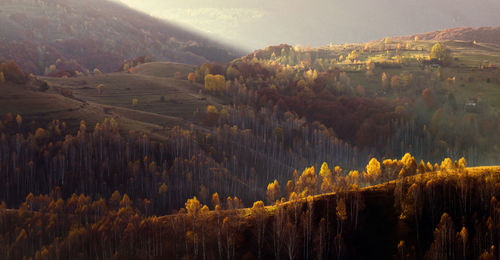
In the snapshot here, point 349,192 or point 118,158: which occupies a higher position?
point 349,192

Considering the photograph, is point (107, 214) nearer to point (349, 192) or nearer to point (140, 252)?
point (140, 252)

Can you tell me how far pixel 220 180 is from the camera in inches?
6599

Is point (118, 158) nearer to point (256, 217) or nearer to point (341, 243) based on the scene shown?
point (256, 217)

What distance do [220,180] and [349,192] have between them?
3592 inches

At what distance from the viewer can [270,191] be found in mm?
156125

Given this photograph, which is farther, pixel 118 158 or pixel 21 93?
pixel 21 93

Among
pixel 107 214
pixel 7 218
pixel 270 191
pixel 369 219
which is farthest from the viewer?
pixel 270 191

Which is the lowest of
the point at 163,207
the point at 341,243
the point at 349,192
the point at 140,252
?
the point at 163,207

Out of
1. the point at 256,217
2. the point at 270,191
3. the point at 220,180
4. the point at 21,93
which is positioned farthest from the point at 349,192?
the point at 21,93

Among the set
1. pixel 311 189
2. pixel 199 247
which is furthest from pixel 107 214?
pixel 311 189

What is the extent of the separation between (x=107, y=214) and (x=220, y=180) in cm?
5765

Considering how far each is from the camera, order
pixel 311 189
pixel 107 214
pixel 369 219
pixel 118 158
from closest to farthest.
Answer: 1. pixel 369 219
2. pixel 107 214
3. pixel 311 189
4. pixel 118 158

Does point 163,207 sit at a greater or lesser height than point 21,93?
lesser

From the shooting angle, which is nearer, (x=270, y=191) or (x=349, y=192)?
(x=349, y=192)
